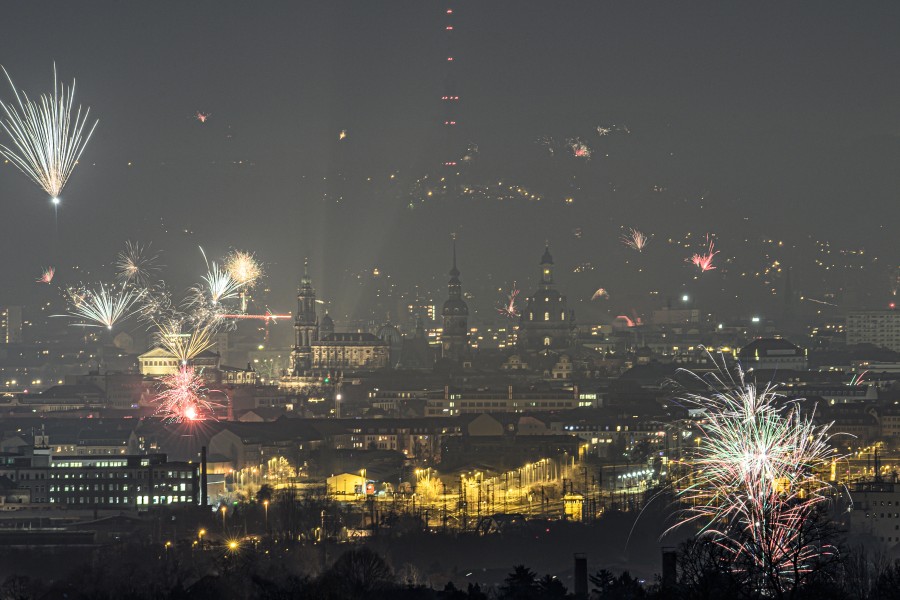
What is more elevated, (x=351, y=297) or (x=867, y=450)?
(x=351, y=297)

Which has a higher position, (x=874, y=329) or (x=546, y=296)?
(x=546, y=296)

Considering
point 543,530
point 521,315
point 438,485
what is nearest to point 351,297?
point 521,315

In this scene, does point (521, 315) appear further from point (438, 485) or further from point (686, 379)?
point (438, 485)

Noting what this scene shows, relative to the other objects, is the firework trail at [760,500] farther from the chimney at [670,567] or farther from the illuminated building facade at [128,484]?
the illuminated building facade at [128,484]

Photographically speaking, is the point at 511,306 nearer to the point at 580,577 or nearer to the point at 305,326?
the point at 305,326

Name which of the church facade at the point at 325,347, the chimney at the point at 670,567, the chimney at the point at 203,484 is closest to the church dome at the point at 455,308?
the church facade at the point at 325,347

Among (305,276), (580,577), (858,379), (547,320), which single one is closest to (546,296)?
(547,320)
